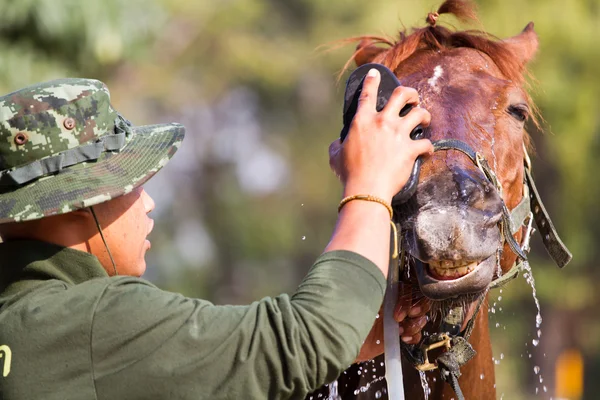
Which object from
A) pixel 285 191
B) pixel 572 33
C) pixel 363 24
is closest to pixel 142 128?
pixel 572 33

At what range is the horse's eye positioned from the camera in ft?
11.6

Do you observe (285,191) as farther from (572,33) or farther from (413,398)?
(413,398)

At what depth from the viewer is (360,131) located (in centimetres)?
217

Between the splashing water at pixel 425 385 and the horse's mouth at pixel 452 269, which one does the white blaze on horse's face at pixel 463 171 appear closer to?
the horse's mouth at pixel 452 269

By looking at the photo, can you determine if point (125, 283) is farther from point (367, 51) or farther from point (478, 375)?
point (367, 51)

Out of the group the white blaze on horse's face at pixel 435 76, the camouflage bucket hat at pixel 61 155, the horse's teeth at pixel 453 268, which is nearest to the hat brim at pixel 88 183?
the camouflage bucket hat at pixel 61 155

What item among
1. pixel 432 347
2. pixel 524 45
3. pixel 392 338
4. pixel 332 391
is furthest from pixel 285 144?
pixel 392 338

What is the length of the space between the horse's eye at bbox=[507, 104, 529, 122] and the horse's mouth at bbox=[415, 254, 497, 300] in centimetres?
87

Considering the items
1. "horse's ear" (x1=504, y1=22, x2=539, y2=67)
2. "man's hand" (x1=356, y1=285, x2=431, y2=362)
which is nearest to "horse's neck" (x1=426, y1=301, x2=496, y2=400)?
"man's hand" (x1=356, y1=285, x2=431, y2=362)

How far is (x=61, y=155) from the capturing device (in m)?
2.11

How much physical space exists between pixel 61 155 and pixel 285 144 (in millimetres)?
21307

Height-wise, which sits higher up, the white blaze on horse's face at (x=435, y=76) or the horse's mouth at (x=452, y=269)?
the white blaze on horse's face at (x=435, y=76)

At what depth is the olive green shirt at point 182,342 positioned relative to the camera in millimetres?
1945

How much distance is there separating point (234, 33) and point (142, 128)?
21.1m
